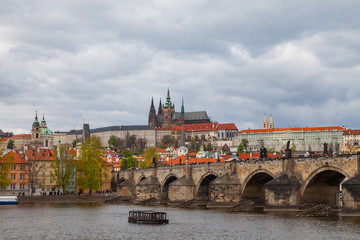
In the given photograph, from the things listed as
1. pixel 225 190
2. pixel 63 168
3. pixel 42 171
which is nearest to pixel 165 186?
pixel 63 168

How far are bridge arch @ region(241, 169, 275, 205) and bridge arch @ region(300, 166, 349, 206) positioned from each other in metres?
8.73

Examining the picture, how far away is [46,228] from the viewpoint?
164ft

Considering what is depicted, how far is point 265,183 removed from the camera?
6281cm

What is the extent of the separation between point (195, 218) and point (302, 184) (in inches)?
444

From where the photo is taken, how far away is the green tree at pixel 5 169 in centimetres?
8381

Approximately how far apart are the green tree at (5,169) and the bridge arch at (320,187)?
47135mm

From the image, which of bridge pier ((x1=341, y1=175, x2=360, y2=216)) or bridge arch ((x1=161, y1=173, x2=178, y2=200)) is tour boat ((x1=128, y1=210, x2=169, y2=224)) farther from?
bridge arch ((x1=161, y1=173, x2=178, y2=200))

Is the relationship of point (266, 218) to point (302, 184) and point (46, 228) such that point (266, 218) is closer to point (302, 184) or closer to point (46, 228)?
point (302, 184)

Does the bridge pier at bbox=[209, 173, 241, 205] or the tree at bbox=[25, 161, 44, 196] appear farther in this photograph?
the tree at bbox=[25, 161, 44, 196]

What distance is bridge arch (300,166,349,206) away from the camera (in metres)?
55.7

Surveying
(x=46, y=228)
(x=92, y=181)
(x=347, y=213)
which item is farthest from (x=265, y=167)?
(x=92, y=181)

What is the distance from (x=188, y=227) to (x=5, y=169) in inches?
1791

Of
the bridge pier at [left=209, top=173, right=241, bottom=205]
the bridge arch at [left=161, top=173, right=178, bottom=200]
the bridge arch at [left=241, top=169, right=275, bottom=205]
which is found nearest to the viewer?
the bridge arch at [left=241, top=169, right=275, bottom=205]

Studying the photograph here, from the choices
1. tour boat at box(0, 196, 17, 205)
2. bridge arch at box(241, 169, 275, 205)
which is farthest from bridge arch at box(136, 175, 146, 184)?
bridge arch at box(241, 169, 275, 205)
